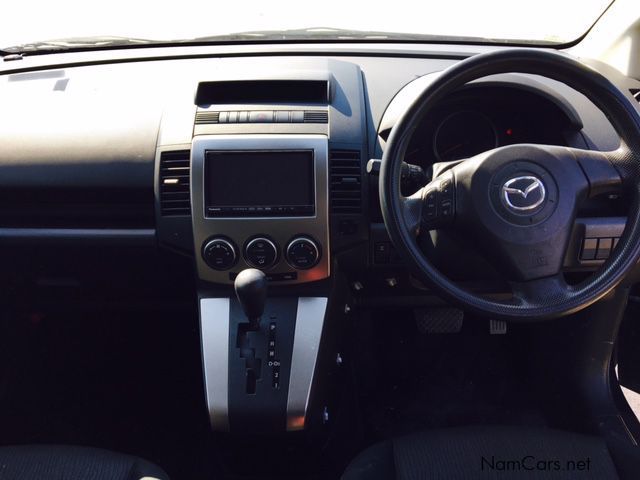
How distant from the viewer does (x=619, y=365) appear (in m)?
2.42

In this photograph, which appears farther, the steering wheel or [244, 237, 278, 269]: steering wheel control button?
[244, 237, 278, 269]: steering wheel control button

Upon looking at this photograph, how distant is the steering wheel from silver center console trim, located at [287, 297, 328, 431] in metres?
0.37

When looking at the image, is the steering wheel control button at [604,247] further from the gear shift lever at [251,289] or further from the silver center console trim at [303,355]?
the gear shift lever at [251,289]

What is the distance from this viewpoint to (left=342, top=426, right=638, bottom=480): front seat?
141cm

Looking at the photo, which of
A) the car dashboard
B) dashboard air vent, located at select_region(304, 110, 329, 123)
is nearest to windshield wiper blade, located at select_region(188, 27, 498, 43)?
the car dashboard

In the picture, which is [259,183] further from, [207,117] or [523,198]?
[523,198]

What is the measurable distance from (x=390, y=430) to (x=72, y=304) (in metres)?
1.15

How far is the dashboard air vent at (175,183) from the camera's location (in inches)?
64.9

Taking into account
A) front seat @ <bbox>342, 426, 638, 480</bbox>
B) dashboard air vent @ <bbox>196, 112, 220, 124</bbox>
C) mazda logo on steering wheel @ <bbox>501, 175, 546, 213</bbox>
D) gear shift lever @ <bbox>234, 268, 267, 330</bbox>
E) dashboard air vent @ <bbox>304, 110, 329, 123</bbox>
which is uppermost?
dashboard air vent @ <bbox>304, 110, 329, 123</bbox>

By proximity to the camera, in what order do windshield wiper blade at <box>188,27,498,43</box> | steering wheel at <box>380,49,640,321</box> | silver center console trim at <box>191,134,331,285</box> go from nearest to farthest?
steering wheel at <box>380,49,640,321</box> → silver center console trim at <box>191,134,331,285</box> → windshield wiper blade at <box>188,27,498,43</box>

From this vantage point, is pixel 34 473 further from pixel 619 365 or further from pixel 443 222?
pixel 619 365

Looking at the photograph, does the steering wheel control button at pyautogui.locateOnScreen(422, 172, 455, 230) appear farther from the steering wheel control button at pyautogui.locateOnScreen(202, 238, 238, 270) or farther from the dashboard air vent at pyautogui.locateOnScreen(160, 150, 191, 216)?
the dashboard air vent at pyautogui.locateOnScreen(160, 150, 191, 216)

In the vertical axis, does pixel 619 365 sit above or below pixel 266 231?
below

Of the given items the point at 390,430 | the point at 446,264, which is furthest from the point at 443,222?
the point at 390,430
